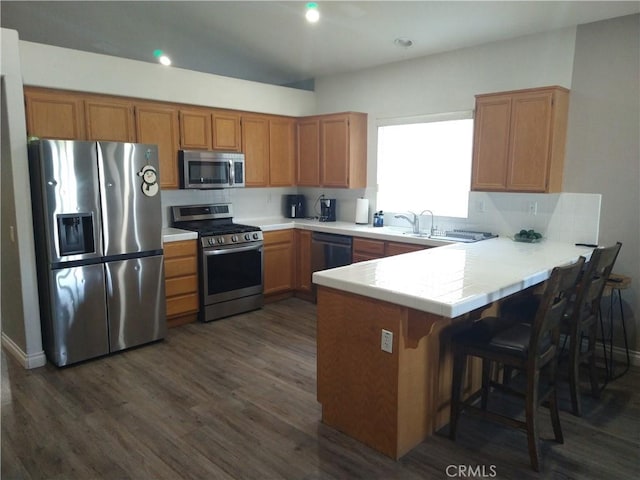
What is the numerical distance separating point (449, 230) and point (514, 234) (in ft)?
2.16

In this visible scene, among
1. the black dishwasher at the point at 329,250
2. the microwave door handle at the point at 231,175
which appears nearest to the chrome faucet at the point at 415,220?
the black dishwasher at the point at 329,250

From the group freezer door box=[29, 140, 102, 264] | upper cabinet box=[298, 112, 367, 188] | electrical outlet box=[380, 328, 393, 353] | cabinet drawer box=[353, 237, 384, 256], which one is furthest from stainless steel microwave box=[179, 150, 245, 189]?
electrical outlet box=[380, 328, 393, 353]

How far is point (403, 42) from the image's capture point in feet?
14.3

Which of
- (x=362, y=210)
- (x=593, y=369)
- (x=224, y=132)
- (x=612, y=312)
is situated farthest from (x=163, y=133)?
(x=612, y=312)

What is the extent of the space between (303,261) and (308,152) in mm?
1357

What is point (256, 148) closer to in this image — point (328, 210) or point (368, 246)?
point (328, 210)

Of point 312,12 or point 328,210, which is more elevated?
point 312,12

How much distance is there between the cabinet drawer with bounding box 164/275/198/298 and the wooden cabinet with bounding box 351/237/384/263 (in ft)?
5.44

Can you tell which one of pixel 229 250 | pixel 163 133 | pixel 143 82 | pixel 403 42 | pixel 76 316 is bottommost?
pixel 76 316

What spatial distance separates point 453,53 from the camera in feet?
14.5

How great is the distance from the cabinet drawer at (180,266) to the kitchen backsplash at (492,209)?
0.75 meters

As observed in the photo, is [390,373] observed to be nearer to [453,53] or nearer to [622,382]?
[622,382]

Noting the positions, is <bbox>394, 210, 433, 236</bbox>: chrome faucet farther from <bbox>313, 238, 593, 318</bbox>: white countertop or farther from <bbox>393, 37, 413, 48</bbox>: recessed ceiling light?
<bbox>393, 37, 413, 48</bbox>: recessed ceiling light

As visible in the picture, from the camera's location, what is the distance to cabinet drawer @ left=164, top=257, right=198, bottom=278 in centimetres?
425
